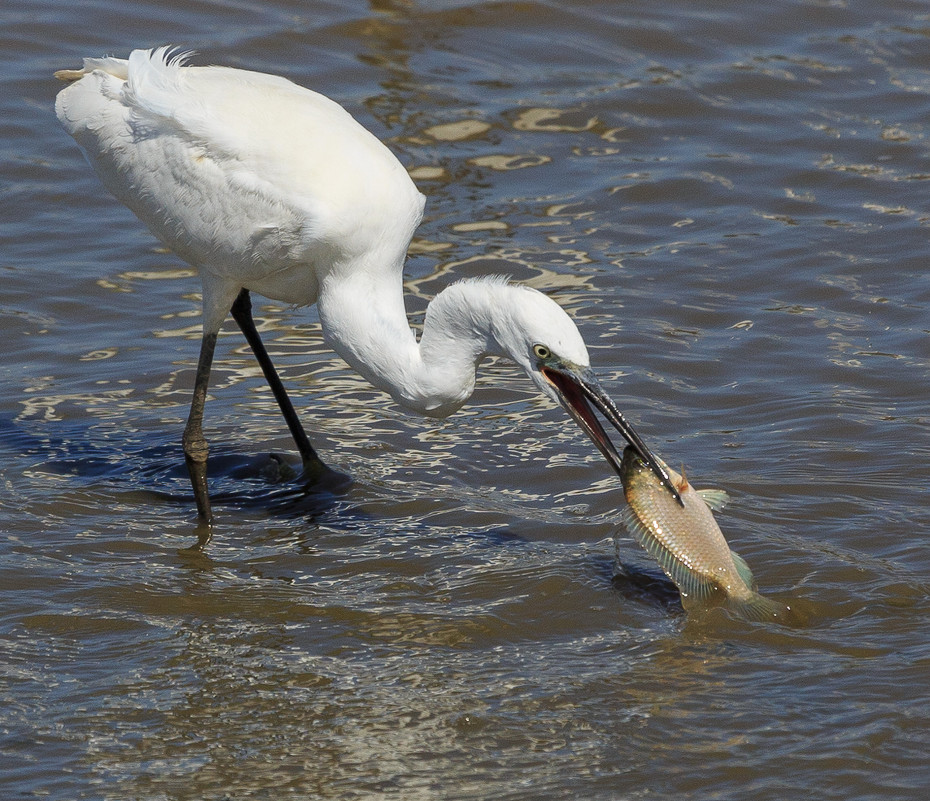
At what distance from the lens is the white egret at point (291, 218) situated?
6.45 metres

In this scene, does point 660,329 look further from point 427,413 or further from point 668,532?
point 668,532

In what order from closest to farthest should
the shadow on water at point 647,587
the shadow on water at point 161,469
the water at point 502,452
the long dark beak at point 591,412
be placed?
the water at point 502,452 → the long dark beak at point 591,412 → the shadow on water at point 647,587 → the shadow on water at point 161,469

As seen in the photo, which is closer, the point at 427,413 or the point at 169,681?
the point at 169,681

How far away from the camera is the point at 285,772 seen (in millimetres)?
5102

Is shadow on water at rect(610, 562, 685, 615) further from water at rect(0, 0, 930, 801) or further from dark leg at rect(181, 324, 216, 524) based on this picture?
dark leg at rect(181, 324, 216, 524)

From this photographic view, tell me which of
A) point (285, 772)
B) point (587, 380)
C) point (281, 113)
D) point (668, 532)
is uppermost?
point (281, 113)

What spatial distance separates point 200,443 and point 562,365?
2349 mm

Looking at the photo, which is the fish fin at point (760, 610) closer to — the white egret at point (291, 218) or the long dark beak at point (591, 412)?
the long dark beak at point (591, 412)

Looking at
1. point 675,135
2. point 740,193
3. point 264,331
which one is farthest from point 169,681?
point 675,135

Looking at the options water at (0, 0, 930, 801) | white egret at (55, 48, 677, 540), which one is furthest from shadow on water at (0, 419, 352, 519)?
white egret at (55, 48, 677, 540)

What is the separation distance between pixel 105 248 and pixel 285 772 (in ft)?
20.1

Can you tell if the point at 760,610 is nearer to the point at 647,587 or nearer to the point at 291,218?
the point at 647,587

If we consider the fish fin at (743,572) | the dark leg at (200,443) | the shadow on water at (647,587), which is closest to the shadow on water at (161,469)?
the dark leg at (200,443)

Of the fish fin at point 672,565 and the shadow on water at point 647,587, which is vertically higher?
the fish fin at point 672,565
